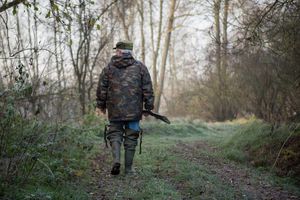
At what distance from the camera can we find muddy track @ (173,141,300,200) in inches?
251

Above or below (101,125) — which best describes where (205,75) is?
above

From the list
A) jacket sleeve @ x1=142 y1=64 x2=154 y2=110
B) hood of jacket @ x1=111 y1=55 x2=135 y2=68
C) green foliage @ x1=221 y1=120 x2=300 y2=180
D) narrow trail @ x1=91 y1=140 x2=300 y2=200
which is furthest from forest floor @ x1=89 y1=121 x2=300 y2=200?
hood of jacket @ x1=111 y1=55 x2=135 y2=68

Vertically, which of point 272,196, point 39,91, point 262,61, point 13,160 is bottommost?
point 272,196

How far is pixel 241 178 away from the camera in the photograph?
7352mm

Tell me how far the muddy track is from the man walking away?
68.3 inches

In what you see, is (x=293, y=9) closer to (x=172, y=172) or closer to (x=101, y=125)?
(x=172, y=172)

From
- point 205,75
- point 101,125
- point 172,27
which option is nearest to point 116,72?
point 101,125

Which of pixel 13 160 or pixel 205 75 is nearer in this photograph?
pixel 13 160

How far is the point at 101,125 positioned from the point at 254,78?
671 cm

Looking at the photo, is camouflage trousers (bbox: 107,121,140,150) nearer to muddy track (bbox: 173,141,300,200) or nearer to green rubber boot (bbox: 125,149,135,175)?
green rubber boot (bbox: 125,149,135,175)

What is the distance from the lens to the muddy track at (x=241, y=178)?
6.38m

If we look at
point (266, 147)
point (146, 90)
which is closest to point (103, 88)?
point (146, 90)

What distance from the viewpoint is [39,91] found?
7.44 m

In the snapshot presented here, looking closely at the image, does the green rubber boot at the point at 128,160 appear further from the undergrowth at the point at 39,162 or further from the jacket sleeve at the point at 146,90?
the jacket sleeve at the point at 146,90
